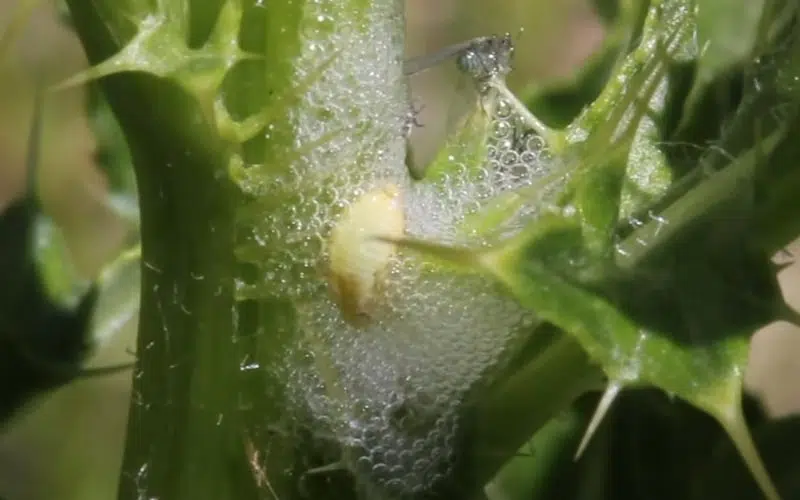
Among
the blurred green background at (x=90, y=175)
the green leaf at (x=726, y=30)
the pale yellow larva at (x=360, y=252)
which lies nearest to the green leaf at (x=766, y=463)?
the green leaf at (x=726, y=30)

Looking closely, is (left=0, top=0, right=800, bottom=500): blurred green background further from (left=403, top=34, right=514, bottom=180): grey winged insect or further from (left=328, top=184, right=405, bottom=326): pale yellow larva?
(left=328, top=184, right=405, bottom=326): pale yellow larva

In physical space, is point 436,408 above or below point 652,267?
below

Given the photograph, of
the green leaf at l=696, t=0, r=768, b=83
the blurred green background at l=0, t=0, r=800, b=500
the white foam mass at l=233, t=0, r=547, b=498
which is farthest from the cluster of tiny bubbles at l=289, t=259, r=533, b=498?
the blurred green background at l=0, t=0, r=800, b=500

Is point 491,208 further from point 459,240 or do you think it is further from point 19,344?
point 19,344

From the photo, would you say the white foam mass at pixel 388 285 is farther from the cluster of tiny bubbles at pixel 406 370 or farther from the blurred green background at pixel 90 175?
the blurred green background at pixel 90 175

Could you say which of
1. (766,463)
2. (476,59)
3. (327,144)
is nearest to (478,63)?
(476,59)

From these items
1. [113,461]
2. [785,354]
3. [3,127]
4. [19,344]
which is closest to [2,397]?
[19,344]
